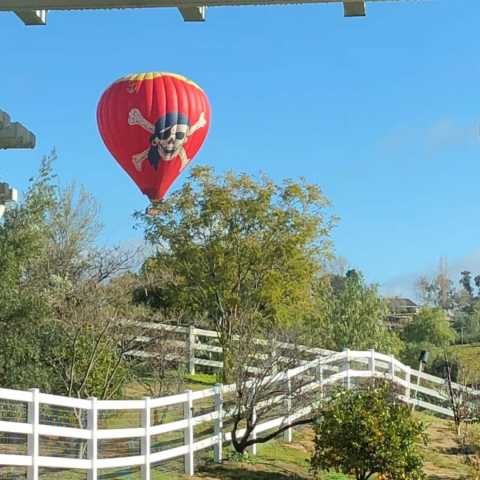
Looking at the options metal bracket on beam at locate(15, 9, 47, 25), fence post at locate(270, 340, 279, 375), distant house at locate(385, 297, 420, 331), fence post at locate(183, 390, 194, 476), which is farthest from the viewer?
distant house at locate(385, 297, 420, 331)

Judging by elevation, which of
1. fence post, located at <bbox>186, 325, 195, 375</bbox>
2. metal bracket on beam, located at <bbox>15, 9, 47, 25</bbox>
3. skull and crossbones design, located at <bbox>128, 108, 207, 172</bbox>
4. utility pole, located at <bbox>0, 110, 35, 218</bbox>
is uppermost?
skull and crossbones design, located at <bbox>128, 108, 207, 172</bbox>

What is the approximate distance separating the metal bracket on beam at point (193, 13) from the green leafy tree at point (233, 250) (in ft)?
77.1

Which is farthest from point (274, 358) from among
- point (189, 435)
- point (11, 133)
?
point (11, 133)

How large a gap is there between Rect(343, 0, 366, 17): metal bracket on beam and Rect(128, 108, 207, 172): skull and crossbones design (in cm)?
2096

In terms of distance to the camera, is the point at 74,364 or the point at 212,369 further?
the point at 212,369

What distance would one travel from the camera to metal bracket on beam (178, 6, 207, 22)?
6.02 m

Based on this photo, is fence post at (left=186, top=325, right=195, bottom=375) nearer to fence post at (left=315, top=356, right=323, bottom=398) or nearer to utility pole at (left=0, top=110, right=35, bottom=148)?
fence post at (left=315, top=356, right=323, bottom=398)

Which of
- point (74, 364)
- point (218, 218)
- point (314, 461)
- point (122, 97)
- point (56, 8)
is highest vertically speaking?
→ point (122, 97)

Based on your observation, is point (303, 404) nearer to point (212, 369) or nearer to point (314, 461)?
point (314, 461)

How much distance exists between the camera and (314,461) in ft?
51.8

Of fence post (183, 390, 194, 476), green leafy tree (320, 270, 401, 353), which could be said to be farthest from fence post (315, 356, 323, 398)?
green leafy tree (320, 270, 401, 353)

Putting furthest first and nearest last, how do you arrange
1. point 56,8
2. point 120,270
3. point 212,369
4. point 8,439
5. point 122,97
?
point 212,369, point 122,97, point 120,270, point 8,439, point 56,8

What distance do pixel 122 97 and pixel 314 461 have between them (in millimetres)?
13964

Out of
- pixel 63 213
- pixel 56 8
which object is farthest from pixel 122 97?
pixel 56 8
